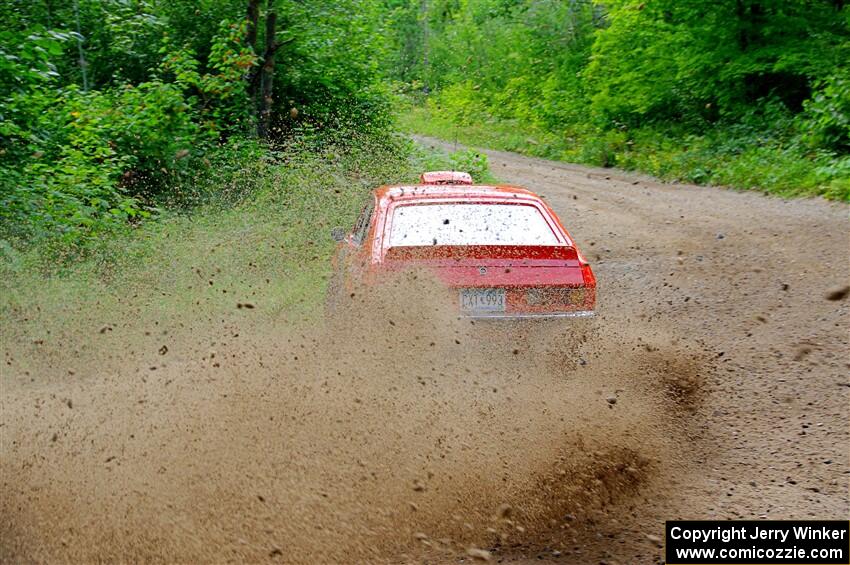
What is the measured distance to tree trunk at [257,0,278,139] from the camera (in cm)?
1462

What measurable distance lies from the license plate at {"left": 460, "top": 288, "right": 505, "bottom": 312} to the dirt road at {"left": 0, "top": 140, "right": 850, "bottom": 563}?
0.16 meters

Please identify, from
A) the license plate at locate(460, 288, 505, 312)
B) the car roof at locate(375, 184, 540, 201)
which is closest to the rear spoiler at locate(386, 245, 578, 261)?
the license plate at locate(460, 288, 505, 312)

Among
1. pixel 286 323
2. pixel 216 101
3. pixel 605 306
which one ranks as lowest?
pixel 605 306

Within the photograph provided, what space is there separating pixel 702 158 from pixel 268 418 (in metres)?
16.4

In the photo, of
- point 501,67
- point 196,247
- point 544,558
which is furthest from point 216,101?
point 501,67

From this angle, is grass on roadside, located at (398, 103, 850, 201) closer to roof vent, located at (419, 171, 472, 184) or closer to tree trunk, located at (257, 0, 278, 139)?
tree trunk, located at (257, 0, 278, 139)

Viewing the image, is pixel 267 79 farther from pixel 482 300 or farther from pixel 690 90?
pixel 690 90

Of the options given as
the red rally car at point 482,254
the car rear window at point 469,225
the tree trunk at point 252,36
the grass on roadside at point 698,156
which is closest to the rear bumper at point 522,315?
the red rally car at point 482,254

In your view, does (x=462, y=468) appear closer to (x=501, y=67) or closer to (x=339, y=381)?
(x=339, y=381)

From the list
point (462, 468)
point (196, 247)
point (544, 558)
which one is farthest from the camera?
point (196, 247)

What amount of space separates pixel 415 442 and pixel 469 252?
1.55 meters

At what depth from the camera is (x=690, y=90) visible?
2233 centimetres

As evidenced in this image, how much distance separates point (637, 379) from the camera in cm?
614

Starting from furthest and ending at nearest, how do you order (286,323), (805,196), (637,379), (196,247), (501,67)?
(501,67) → (805,196) → (196,247) → (286,323) → (637,379)
